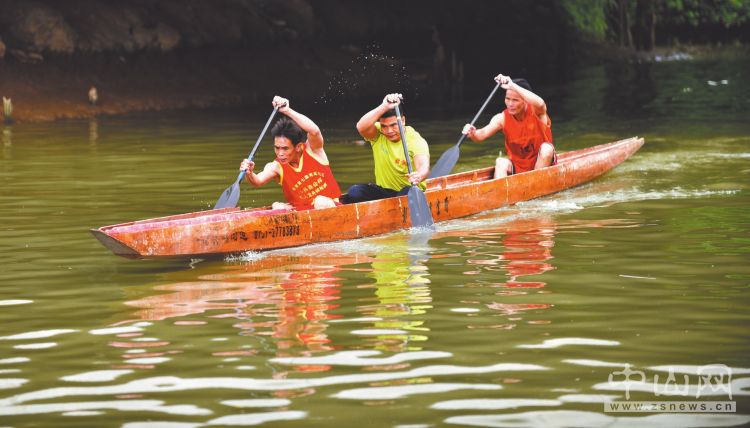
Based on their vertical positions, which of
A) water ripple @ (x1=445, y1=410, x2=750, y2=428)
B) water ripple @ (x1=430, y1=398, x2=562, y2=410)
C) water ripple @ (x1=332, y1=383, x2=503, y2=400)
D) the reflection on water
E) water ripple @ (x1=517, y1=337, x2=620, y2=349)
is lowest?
water ripple @ (x1=445, y1=410, x2=750, y2=428)

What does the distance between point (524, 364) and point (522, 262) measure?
3.35 meters

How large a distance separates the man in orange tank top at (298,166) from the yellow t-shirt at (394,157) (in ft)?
2.94

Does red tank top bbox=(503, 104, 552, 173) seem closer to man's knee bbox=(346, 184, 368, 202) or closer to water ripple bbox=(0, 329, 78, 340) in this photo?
man's knee bbox=(346, 184, 368, 202)

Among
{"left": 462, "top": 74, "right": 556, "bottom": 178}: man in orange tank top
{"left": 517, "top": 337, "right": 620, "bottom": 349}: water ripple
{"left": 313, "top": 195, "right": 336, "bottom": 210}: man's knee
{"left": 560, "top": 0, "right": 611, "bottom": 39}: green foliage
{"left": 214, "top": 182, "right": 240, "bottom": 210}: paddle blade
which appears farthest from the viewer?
{"left": 560, "top": 0, "right": 611, "bottom": 39}: green foliage

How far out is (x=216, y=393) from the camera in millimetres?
7074

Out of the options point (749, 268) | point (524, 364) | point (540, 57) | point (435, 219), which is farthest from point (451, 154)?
point (540, 57)

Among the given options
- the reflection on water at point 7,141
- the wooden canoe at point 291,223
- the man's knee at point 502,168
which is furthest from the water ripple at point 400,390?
the reflection on water at point 7,141

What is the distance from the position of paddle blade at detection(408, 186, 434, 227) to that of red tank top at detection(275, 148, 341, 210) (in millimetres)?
734

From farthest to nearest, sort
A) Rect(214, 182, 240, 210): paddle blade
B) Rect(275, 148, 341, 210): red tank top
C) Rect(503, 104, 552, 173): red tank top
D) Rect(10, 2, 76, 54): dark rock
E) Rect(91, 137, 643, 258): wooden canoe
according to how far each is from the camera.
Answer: Rect(10, 2, 76, 54): dark rock, Rect(503, 104, 552, 173): red tank top, Rect(214, 182, 240, 210): paddle blade, Rect(275, 148, 341, 210): red tank top, Rect(91, 137, 643, 258): wooden canoe

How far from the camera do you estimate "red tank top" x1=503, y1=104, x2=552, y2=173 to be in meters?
15.1

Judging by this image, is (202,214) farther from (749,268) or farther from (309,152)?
(749,268)

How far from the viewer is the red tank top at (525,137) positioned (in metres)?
15.1

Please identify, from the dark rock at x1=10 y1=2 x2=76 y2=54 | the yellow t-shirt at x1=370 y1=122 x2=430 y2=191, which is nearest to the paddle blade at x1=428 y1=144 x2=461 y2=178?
the yellow t-shirt at x1=370 y1=122 x2=430 y2=191

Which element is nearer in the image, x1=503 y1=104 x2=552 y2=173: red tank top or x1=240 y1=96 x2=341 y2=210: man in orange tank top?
x1=240 y1=96 x2=341 y2=210: man in orange tank top
